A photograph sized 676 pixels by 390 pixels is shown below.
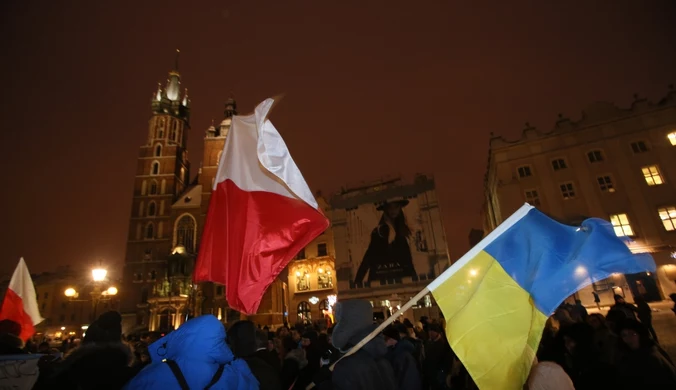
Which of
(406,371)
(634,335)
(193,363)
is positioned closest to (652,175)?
(634,335)

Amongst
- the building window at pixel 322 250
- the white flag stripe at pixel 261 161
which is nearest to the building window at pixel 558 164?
the building window at pixel 322 250

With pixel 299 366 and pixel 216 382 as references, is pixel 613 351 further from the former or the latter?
pixel 216 382

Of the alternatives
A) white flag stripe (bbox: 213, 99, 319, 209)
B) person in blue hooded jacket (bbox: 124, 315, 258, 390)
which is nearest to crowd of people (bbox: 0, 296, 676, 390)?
person in blue hooded jacket (bbox: 124, 315, 258, 390)

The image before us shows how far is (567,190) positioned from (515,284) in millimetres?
27635

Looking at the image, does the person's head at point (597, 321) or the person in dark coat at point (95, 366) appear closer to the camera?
the person in dark coat at point (95, 366)

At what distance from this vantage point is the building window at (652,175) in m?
23.6

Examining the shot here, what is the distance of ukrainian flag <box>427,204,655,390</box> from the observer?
2906 millimetres

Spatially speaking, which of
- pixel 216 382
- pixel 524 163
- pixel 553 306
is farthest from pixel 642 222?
pixel 216 382

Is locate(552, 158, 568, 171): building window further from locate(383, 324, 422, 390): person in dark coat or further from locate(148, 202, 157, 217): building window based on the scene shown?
locate(148, 202, 157, 217): building window

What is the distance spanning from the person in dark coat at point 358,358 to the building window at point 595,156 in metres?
30.1

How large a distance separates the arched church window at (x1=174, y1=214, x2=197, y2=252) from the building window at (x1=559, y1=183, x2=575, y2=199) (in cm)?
4434

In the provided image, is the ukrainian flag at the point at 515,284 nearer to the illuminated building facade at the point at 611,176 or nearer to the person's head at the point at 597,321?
the person's head at the point at 597,321

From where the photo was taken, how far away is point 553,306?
3131mm

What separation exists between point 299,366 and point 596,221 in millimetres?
4262
